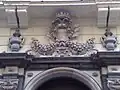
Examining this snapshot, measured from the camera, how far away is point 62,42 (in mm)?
8031

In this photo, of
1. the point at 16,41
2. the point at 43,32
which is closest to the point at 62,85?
the point at 43,32

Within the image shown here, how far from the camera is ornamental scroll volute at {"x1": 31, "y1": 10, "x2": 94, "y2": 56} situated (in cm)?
792

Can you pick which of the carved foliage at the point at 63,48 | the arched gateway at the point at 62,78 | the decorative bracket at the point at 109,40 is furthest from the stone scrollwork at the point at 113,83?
the carved foliage at the point at 63,48

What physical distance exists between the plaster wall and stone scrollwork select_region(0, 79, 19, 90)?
0.99 metres

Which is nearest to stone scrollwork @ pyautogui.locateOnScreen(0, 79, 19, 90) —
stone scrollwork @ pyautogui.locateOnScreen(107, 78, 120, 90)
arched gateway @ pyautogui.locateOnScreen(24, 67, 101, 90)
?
arched gateway @ pyautogui.locateOnScreen(24, 67, 101, 90)

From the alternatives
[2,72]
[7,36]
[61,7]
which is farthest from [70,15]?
[2,72]

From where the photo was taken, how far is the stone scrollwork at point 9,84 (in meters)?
7.23

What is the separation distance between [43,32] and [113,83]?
2.33 meters

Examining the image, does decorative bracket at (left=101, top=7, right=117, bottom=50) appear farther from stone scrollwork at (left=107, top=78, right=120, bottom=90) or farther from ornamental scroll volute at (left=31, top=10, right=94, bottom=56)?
stone scrollwork at (left=107, top=78, right=120, bottom=90)

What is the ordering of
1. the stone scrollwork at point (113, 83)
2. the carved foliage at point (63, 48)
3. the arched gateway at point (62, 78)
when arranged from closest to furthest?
the stone scrollwork at point (113, 83), the arched gateway at point (62, 78), the carved foliage at point (63, 48)

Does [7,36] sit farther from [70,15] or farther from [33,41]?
[70,15]

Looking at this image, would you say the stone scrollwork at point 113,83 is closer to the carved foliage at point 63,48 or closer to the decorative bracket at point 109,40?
the decorative bracket at point 109,40

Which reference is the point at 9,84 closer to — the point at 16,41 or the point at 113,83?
the point at 16,41

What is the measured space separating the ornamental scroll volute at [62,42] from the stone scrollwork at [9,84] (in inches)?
38.8
